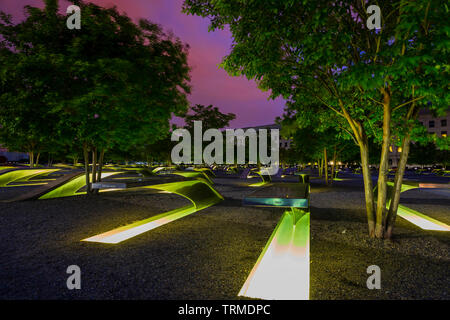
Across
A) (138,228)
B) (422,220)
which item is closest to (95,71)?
(138,228)

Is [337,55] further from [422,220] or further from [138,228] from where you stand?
[138,228]

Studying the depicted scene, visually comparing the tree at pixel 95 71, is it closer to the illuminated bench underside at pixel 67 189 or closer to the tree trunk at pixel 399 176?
the illuminated bench underside at pixel 67 189

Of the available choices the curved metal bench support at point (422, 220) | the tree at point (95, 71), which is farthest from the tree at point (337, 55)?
the tree at point (95, 71)

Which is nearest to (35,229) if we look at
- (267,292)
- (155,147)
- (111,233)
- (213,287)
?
(111,233)

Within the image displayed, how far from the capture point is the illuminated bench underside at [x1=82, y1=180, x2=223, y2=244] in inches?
211

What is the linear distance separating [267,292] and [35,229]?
6179 millimetres

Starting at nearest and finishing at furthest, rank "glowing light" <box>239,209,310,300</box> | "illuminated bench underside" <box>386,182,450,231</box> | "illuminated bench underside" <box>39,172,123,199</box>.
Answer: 1. "glowing light" <box>239,209,310,300</box>
2. "illuminated bench underside" <box>386,182,450,231</box>
3. "illuminated bench underside" <box>39,172,123,199</box>

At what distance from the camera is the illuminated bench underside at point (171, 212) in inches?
211

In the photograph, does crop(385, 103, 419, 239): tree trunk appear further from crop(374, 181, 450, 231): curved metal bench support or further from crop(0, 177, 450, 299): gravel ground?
crop(374, 181, 450, 231): curved metal bench support

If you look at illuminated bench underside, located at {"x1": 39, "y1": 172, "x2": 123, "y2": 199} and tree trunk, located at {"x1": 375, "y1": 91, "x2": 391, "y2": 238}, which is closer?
tree trunk, located at {"x1": 375, "y1": 91, "x2": 391, "y2": 238}

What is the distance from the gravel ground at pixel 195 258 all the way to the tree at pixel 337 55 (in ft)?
3.76

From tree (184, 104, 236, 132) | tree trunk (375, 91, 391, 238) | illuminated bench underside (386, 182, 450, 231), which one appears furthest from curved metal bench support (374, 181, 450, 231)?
tree (184, 104, 236, 132)

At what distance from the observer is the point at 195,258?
4.05m

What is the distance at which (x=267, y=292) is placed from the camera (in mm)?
2988
